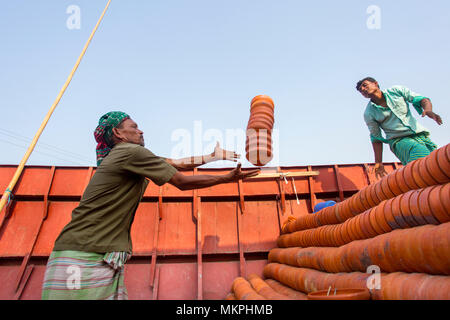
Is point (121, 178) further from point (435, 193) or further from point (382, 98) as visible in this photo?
point (382, 98)

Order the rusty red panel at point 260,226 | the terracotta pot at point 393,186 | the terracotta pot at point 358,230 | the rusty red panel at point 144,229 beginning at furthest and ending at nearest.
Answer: the rusty red panel at point 260,226
the rusty red panel at point 144,229
the terracotta pot at point 358,230
the terracotta pot at point 393,186

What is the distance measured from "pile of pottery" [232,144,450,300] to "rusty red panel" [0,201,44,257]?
15.7 ft

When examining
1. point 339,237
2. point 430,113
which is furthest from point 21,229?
point 430,113

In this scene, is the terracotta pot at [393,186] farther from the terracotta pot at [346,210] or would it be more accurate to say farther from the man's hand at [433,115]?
the man's hand at [433,115]

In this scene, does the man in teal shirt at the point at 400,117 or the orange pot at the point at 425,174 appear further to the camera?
the man in teal shirt at the point at 400,117

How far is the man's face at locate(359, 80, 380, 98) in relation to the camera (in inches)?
157

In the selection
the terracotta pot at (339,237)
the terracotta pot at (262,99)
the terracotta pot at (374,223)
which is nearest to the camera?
the terracotta pot at (374,223)

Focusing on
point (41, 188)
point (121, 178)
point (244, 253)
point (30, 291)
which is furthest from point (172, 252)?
point (121, 178)

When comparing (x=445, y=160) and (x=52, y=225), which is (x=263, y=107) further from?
(x=52, y=225)

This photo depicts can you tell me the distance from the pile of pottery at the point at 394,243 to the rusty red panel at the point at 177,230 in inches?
99.3

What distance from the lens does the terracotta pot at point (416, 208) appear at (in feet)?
5.85

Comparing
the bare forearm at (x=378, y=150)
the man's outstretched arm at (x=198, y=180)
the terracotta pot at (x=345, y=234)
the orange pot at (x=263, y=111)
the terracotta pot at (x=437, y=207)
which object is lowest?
the terracotta pot at (x=437, y=207)

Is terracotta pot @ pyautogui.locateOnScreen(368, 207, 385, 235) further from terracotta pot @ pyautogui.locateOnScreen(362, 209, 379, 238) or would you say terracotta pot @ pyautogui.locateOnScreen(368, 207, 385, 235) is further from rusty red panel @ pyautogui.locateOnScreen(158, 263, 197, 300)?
rusty red panel @ pyautogui.locateOnScreen(158, 263, 197, 300)

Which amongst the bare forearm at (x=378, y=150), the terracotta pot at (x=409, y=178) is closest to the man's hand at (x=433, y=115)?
the bare forearm at (x=378, y=150)
